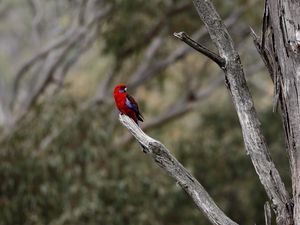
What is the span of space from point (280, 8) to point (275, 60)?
0.34 m

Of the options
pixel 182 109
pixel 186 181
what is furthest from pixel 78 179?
pixel 186 181

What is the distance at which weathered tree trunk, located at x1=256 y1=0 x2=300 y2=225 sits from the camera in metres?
4.37

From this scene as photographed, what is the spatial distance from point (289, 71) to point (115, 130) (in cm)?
950

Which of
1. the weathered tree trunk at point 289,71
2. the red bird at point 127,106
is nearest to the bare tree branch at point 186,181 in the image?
the weathered tree trunk at point 289,71

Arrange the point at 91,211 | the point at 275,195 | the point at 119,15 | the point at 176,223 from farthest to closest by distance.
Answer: the point at 176,223 → the point at 119,15 → the point at 91,211 → the point at 275,195

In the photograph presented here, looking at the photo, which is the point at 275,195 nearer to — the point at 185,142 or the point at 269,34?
the point at 269,34

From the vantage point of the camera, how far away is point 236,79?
4547 millimetres

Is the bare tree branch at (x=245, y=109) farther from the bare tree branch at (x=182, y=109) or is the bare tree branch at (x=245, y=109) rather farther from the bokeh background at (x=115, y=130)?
the bare tree branch at (x=182, y=109)

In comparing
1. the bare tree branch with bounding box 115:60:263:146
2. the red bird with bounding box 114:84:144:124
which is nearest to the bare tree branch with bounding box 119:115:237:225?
the red bird with bounding box 114:84:144:124

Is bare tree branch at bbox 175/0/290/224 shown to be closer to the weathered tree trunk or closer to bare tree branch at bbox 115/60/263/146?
the weathered tree trunk

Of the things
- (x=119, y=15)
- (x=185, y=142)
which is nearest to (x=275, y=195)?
(x=119, y=15)

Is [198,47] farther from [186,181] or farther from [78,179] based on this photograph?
[78,179]

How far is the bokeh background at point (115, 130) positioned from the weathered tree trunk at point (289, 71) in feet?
22.8

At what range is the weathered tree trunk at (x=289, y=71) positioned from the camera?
437cm
